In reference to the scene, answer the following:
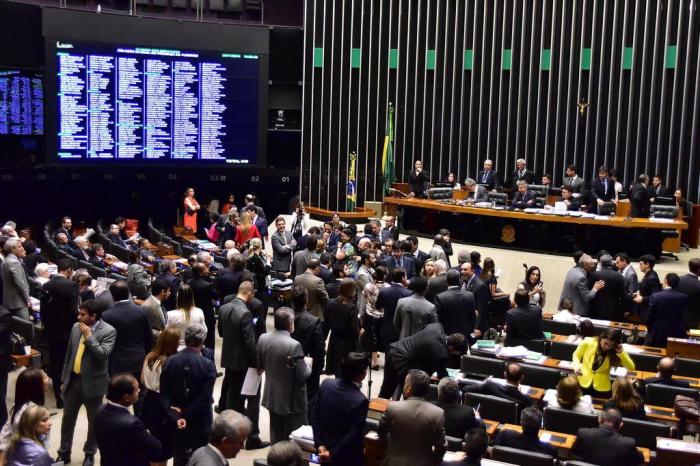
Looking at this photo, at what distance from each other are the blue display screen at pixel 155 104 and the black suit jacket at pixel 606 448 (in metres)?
12.5

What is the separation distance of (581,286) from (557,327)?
3.41 feet

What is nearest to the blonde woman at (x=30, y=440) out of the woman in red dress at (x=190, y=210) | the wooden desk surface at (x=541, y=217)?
the wooden desk surface at (x=541, y=217)

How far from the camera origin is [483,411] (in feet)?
23.2

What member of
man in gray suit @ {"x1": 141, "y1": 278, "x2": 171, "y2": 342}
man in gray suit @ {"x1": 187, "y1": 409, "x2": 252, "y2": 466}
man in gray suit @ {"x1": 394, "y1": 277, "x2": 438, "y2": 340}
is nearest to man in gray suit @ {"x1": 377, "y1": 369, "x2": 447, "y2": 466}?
man in gray suit @ {"x1": 187, "y1": 409, "x2": 252, "y2": 466}

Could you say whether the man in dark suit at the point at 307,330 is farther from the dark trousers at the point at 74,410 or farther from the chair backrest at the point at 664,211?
the chair backrest at the point at 664,211

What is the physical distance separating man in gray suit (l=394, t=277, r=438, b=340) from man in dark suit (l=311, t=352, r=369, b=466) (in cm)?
263

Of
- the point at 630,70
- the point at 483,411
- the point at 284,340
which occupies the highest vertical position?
the point at 630,70

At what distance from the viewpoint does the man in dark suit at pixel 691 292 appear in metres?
10.4

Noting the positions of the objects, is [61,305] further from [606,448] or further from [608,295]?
[608,295]

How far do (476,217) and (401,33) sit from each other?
5.25 metres

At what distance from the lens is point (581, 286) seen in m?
10.8

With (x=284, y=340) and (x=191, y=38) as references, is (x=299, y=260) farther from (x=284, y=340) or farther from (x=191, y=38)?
(x=191, y=38)

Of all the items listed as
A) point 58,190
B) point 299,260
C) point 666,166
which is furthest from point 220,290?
point 666,166

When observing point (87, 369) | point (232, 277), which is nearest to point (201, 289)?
point (232, 277)
